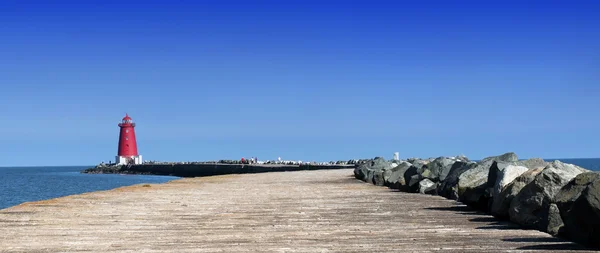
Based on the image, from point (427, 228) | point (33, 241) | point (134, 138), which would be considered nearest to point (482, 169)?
point (427, 228)

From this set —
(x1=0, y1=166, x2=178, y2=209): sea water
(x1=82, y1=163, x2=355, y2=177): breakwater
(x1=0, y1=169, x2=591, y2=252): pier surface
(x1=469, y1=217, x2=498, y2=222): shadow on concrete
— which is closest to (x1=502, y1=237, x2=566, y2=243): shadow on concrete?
(x1=0, y1=169, x2=591, y2=252): pier surface

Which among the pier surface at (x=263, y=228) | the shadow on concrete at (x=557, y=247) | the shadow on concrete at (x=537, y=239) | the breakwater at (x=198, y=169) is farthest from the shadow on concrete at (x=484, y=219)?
the breakwater at (x=198, y=169)

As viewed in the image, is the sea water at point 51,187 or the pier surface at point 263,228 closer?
the pier surface at point 263,228

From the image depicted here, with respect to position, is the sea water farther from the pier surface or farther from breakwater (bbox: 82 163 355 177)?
the pier surface

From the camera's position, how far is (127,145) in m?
98.9

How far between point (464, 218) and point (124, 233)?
4090 millimetres

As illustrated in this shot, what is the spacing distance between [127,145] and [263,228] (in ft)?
305

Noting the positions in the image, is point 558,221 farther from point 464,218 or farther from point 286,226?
point 286,226

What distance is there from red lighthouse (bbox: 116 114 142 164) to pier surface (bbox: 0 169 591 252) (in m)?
84.3

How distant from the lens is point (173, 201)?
13.5 metres

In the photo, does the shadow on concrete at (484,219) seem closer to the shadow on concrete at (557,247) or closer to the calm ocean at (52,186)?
the shadow on concrete at (557,247)

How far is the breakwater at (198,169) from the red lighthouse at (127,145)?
1889 mm

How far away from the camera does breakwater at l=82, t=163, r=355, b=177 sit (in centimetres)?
5335

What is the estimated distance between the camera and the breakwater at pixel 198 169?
2101 inches
